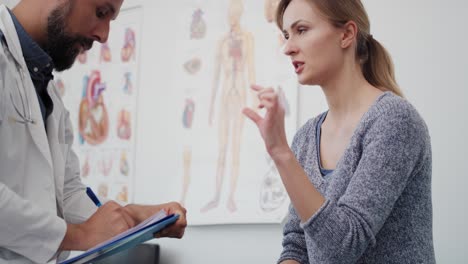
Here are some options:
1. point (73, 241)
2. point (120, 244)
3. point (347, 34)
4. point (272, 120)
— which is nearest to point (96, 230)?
point (73, 241)

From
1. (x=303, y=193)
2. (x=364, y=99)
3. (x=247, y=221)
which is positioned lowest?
(x=247, y=221)

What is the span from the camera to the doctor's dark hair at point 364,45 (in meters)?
1.22

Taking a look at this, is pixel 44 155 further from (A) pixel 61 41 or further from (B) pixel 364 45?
(B) pixel 364 45

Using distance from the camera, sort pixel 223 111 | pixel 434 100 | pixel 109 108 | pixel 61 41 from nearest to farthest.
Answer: pixel 61 41 → pixel 434 100 → pixel 223 111 → pixel 109 108

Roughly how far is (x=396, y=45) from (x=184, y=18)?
0.93 metres

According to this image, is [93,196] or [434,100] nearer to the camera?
[93,196]

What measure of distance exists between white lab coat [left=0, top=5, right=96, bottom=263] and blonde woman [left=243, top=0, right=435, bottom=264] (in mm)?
435

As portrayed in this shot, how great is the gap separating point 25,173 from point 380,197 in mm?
688

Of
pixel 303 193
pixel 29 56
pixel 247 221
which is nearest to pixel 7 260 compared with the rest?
pixel 29 56

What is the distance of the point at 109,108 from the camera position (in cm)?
257

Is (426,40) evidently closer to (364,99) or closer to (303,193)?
(364,99)

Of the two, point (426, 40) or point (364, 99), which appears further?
point (426, 40)

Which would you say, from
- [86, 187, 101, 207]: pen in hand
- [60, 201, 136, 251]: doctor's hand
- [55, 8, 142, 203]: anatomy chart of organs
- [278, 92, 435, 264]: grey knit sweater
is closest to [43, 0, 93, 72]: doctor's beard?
[86, 187, 101, 207]: pen in hand

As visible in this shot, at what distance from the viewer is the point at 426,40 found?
1.82m
